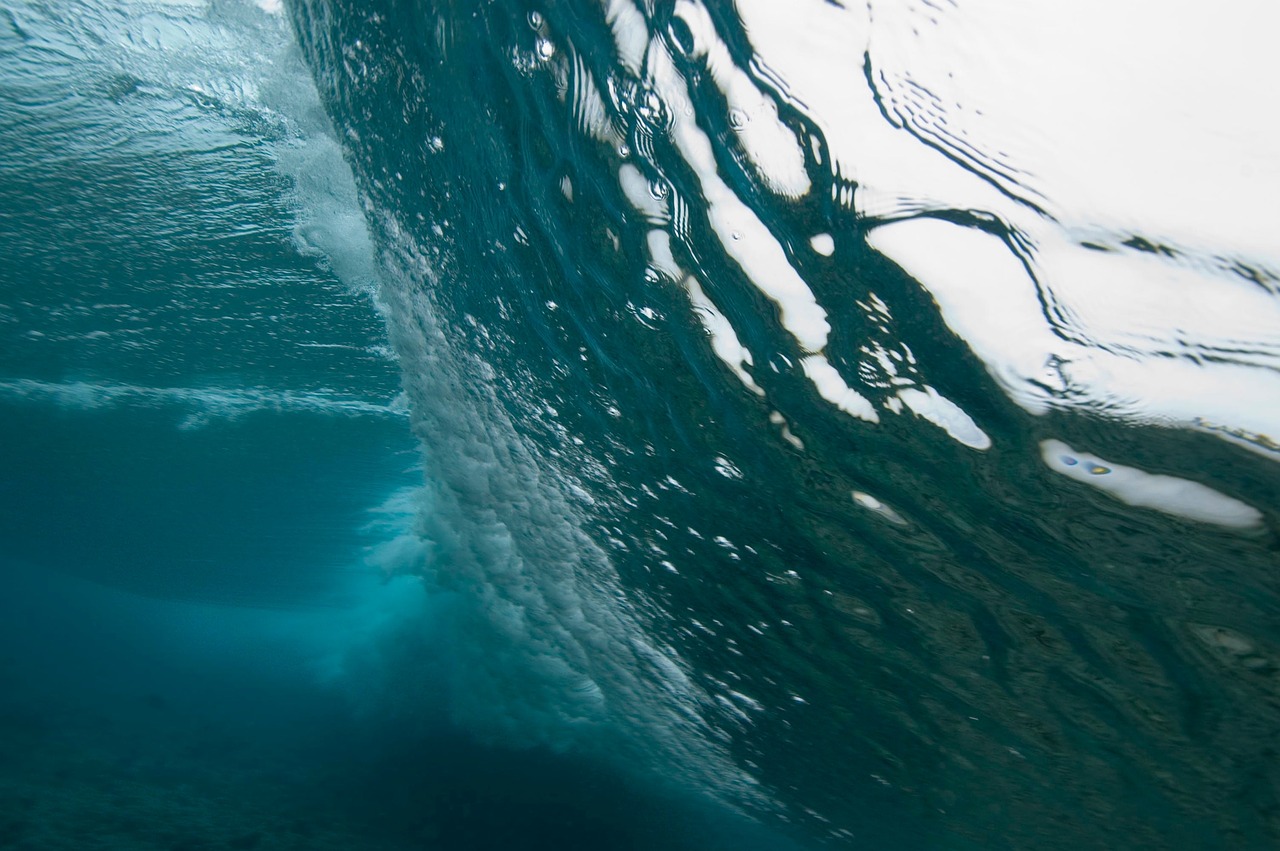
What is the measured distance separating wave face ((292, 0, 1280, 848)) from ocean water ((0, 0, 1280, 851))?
0.10ft

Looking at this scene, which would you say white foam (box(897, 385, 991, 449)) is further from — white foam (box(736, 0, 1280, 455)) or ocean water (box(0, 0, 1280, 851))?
white foam (box(736, 0, 1280, 455))

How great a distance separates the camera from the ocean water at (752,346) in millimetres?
2934

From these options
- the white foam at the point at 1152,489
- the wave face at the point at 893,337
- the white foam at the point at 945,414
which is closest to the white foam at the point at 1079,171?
the wave face at the point at 893,337

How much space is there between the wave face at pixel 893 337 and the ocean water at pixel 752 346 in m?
0.03

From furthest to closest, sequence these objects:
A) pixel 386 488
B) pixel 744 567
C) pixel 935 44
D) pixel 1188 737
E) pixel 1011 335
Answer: pixel 386 488 < pixel 744 567 < pixel 1188 737 < pixel 1011 335 < pixel 935 44

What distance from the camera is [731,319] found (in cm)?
483

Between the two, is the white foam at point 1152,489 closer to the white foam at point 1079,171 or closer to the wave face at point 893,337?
the wave face at point 893,337

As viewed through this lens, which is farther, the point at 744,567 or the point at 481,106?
the point at 744,567

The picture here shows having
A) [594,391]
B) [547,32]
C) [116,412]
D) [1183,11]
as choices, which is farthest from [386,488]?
→ [1183,11]

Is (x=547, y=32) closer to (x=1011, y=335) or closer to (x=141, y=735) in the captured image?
(x=1011, y=335)

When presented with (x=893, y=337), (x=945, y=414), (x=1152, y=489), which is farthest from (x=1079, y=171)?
(x=1152, y=489)

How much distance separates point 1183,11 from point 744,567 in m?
6.40

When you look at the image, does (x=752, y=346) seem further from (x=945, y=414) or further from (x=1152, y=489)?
(x=1152, y=489)

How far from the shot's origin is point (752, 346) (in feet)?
16.2
